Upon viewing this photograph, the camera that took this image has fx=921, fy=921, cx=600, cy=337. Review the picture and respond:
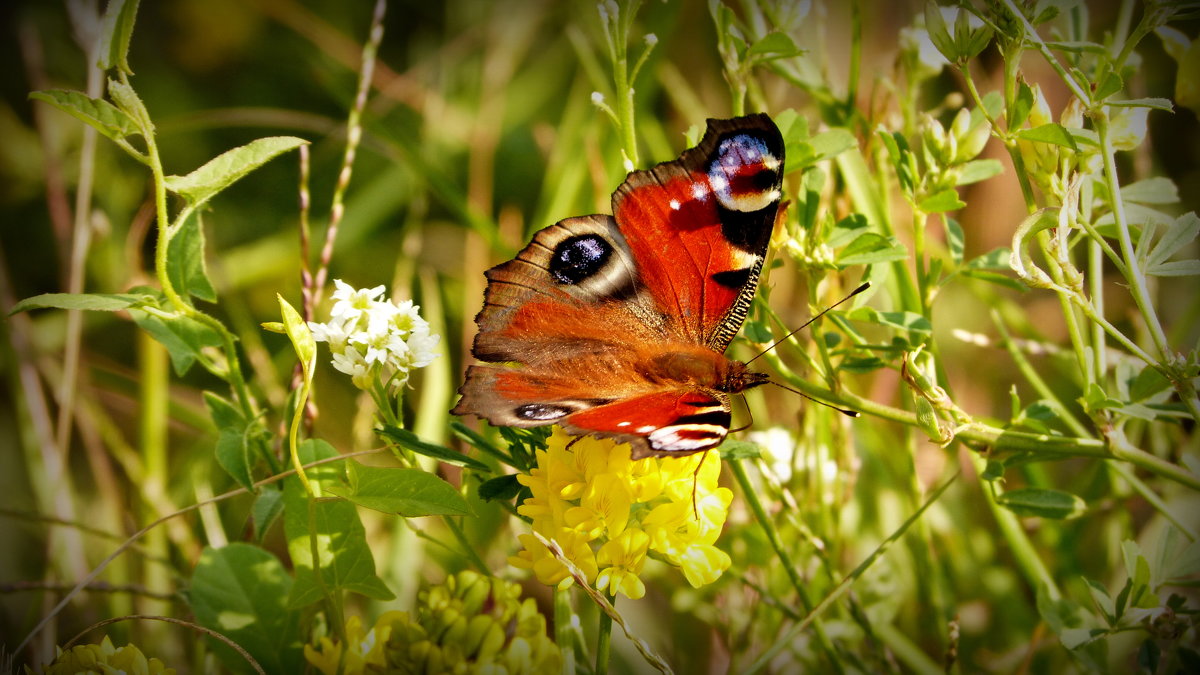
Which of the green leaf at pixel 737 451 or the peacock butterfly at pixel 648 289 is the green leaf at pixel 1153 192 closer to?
the peacock butterfly at pixel 648 289

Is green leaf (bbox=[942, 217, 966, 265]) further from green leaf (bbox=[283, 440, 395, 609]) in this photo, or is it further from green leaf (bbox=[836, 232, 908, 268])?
green leaf (bbox=[283, 440, 395, 609])

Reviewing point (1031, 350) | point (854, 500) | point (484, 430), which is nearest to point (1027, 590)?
point (854, 500)

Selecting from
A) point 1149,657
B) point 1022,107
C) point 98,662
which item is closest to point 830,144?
point 1022,107

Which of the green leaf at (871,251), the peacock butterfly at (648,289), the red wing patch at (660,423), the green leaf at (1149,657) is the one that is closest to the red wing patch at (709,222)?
the peacock butterfly at (648,289)

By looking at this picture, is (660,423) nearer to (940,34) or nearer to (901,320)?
(901,320)

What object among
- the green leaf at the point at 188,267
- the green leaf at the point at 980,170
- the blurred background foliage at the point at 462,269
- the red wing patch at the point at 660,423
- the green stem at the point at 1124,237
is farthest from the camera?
the blurred background foliage at the point at 462,269

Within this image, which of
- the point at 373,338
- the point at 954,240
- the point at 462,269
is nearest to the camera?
the point at 373,338
